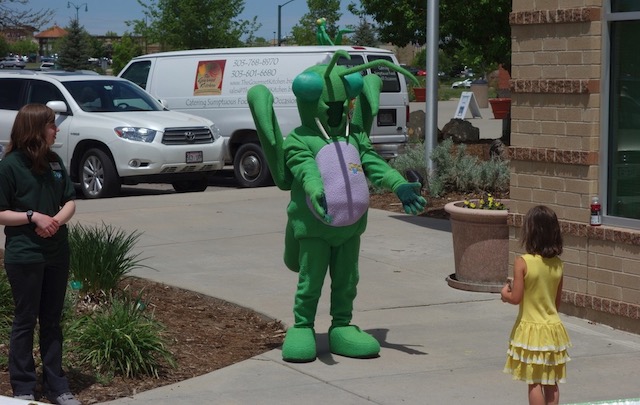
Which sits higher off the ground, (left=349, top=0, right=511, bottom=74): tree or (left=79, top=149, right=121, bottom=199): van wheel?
(left=349, top=0, right=511, bottom=74): tree

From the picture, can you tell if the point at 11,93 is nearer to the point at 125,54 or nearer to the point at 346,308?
the point at 346,308

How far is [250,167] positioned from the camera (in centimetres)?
1667

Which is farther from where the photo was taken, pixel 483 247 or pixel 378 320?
pixel 483 247

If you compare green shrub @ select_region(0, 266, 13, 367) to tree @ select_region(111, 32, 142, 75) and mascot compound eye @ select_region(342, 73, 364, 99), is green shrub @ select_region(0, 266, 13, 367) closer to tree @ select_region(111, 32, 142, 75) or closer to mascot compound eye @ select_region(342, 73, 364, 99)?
mascot compound eye @ select_region(342, 73, 364, 99)

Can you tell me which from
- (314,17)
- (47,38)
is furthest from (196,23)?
(47,38)

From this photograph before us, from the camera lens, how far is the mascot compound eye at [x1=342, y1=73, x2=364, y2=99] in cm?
673

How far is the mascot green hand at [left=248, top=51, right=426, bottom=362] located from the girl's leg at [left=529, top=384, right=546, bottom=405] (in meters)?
1.70

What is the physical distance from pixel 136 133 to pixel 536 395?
34.3ft

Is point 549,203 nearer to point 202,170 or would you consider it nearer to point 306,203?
point 306,203

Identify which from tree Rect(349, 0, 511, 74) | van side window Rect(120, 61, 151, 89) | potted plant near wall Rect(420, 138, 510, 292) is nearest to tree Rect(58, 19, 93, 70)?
tree Rect(349, 0, 511, 74)

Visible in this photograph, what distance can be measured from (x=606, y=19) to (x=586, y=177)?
1148 millimetres

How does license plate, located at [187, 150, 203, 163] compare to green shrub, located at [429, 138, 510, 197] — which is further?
license plate, located at [187, 150, 203, 163]

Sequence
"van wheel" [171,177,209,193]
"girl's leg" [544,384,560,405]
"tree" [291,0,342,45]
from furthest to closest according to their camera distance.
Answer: "tree" [291,0,342,45], "van wheel" [171,177,209,193], "girl's leg" [544,384,560,405]

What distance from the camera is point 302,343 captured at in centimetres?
668
